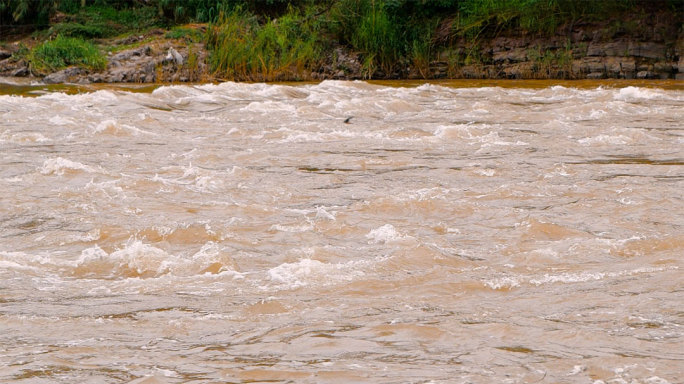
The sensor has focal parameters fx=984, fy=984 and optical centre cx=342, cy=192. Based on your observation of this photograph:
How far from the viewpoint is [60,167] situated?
950 cm

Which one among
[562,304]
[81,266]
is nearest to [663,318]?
[562,304]

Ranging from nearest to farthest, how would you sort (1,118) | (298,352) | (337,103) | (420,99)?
(298,352), (1,118), (337,103), (420,99)

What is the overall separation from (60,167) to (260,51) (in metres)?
13.7

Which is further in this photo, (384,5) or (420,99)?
(384,5)

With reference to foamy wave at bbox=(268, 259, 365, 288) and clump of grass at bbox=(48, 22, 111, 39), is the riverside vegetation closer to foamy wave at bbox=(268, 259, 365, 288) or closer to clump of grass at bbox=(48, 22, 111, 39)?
clump of grass at bbox=(48, 22, 111, 39)

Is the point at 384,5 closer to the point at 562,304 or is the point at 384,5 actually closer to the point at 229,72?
the point at 229,72

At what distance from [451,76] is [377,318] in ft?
64.2

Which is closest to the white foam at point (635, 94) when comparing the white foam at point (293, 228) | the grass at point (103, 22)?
the white foam at point (293, 228)

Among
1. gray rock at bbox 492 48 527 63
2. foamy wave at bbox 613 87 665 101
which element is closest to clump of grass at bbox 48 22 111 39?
gray rock at bbox 492 48 527 63

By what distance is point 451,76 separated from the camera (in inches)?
939

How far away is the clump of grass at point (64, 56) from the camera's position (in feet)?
77.4

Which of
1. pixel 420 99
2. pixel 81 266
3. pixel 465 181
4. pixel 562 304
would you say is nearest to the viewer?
pixel 562 304

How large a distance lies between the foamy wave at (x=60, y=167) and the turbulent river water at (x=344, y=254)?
0.11 feet

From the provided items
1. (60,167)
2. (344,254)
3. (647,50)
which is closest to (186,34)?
(647,50)
